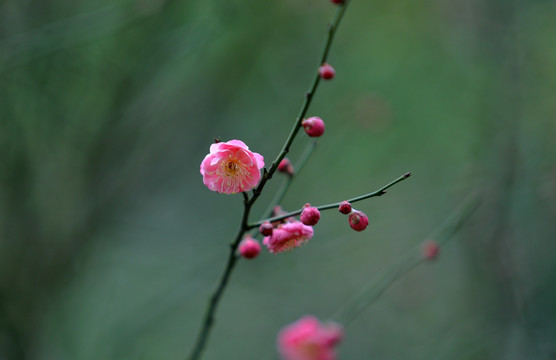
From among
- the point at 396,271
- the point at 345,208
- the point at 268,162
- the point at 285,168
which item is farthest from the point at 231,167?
the point at 268,162

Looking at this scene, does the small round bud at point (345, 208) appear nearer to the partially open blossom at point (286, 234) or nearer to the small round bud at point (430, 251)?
the partially open blossom at point (286, 234)

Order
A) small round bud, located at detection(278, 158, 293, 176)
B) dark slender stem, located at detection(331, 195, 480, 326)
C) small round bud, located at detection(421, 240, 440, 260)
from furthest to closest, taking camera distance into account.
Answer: small round bud, located at detection(421, 240, 440, 260), dark slender stem, located at detection(331, 195, 480, 326), small round bud, located at detection(278, 158, 293, 176)

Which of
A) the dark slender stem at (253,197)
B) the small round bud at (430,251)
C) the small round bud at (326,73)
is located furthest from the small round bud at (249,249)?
the small round bud at (430,251)

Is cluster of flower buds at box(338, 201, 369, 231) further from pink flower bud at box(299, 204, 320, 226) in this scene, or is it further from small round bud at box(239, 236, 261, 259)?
small round bud at box(239, 236, 261, 259)

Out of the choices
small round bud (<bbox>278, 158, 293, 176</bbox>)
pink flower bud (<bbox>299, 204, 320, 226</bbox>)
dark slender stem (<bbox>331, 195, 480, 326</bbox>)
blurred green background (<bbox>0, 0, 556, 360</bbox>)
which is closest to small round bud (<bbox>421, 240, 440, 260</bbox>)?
dark slender stem (<bbox>331, 195, 480, 326</bbox>)

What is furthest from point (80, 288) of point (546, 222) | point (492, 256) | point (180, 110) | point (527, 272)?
point (546, 222)

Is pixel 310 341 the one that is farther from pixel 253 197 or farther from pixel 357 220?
pixel 253 197
